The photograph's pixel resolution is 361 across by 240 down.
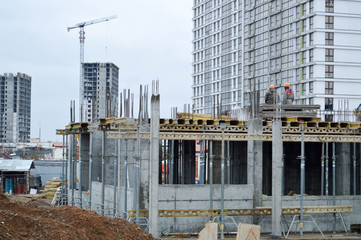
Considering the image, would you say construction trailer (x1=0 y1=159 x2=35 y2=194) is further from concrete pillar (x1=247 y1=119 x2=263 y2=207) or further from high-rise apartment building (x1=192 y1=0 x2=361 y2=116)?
concrete pillar (x1=247 y1=119 x2=263 y2=207)

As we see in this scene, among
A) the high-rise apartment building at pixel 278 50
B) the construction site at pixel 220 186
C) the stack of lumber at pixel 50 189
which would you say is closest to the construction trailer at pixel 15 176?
A: the stack of lumber at pixel 50 189

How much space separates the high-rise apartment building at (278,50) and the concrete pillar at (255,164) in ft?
72.4

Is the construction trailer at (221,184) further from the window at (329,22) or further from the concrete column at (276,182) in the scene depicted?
the window at (329,22)

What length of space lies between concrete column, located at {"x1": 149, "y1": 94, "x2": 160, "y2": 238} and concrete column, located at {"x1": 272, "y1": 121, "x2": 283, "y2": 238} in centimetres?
519

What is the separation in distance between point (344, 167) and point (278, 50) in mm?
43987

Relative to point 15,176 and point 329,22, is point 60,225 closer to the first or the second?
point 15,176

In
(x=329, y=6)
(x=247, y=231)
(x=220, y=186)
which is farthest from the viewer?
(x=329, y=6)

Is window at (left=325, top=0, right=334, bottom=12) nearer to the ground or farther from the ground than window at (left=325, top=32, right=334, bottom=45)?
farther from the ground

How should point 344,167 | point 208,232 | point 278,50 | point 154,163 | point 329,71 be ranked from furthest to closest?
point 278,50, point 329,71, point 344,167, point 154,163, point 208,232

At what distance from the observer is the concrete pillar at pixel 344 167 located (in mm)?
27344

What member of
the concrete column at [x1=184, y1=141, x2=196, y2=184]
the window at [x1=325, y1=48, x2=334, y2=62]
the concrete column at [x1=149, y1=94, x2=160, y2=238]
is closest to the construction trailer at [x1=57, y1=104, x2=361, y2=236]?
the concrete column at [x1=149, y1=94, x2=160, y2=238]

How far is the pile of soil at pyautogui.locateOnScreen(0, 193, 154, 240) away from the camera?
1364cm

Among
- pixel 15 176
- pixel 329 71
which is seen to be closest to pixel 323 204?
pixel 15 176

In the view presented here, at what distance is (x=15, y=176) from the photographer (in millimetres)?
49312
